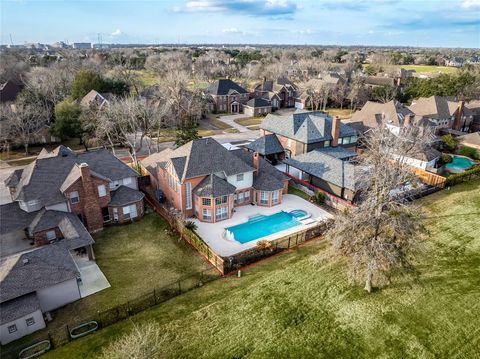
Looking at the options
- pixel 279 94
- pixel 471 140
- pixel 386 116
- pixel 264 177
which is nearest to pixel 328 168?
pixel 264 177

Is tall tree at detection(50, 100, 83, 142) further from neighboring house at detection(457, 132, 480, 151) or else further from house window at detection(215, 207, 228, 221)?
neighboring house at detection(457, 132, 480, 151)

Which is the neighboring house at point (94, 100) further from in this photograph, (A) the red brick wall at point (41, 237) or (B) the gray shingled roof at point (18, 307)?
(B) the gray shingled roof at point (18, 307)

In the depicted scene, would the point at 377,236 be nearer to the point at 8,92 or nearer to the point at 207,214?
the point at 207,214

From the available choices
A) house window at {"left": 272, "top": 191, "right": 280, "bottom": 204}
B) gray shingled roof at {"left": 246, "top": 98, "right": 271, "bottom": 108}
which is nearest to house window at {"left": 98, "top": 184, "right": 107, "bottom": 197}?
house window at {"left": 272, "top": 191, "right": 280, "bottom": 204}

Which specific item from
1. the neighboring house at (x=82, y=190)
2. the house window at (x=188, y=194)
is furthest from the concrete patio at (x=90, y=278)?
the house window at (x=188, y=194)

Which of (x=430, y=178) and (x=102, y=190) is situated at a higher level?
(x=102, y=190)
